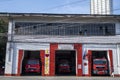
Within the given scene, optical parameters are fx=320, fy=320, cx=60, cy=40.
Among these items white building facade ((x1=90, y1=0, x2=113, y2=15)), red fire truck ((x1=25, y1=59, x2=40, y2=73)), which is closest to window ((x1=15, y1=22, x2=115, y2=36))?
red fire truck ((x1=25, y1=59, x2=40, y2=73))

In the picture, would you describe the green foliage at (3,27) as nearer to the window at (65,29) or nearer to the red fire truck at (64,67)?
the window at (65,29)

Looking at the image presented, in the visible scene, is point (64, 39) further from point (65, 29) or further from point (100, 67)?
point (100, 67)

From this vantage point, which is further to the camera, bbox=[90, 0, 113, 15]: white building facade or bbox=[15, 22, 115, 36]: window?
bbox=[15, 22, 115, 36]: window

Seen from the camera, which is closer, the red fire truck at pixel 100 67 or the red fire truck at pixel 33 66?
the red fire truck at pixel 100 67

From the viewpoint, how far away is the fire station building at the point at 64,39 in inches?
1757

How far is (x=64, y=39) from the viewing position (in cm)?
4516

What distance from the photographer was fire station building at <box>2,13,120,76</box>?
146 ft

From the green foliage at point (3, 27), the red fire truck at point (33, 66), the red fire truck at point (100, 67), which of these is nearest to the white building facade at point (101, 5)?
the red fire truck at point (100, 67)

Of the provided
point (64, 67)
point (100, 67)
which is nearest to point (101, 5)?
point (100, 67)

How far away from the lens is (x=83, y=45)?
4522 cm

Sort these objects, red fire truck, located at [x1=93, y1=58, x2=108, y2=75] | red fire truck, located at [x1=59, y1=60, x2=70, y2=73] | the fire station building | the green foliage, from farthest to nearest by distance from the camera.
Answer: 1. the green foliage
2. red fire truck, located at [x1=59, y1=60, x2=70, y2=73]
3. the fire station building
4. red fire truck, located at [x1=93, y1=58, x2=108, y2=75]

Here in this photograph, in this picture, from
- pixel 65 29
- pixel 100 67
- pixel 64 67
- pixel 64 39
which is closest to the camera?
pixel 100 67

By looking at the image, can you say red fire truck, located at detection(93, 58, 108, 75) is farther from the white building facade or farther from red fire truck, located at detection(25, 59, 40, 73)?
the white building facade

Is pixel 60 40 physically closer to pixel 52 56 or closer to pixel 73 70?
pixel 52 56
